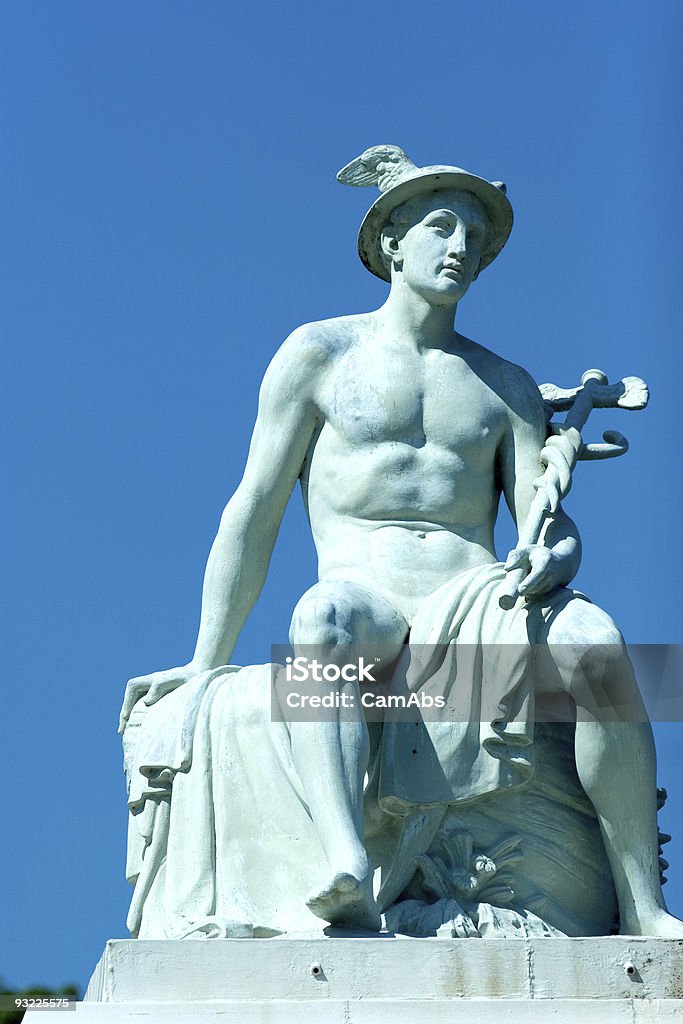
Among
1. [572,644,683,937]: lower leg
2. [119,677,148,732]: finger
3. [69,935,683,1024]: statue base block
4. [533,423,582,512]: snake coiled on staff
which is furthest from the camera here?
[119,677,148,732]: finger

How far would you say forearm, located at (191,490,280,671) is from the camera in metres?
9.05

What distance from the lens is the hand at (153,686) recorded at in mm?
8898

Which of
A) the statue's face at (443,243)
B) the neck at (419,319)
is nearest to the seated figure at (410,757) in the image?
the neck at (419,319)

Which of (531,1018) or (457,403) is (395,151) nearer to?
(457,403)

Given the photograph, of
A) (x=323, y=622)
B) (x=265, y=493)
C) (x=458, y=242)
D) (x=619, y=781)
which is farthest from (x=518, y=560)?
(x=458, y=242)

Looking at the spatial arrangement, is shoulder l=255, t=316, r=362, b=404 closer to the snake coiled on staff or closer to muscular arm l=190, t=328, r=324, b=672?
muscular arm l=190, t=328, r=324, b=672

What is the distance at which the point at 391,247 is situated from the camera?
9.52m

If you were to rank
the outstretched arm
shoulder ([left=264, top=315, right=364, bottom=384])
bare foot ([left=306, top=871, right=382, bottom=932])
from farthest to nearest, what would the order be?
shoulder ([left=264, top=315, right=364, bottom=384]), the outstretched arm, bare foot ([left=306, top=871, right=382, bottom=932])

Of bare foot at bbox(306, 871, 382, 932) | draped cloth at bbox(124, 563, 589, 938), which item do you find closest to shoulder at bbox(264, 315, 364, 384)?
draped cloth at bbox(124, 563, 589, 938)

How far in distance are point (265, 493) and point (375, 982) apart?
2432mm

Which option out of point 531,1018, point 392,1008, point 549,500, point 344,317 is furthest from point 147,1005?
point 344,317

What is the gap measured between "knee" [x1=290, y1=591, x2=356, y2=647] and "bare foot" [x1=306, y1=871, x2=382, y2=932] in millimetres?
935

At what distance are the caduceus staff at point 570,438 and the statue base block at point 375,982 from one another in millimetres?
1660

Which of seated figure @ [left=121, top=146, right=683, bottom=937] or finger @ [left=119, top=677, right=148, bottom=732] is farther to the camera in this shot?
finger @ [left=119, top=677, right=148, bottom=732]
